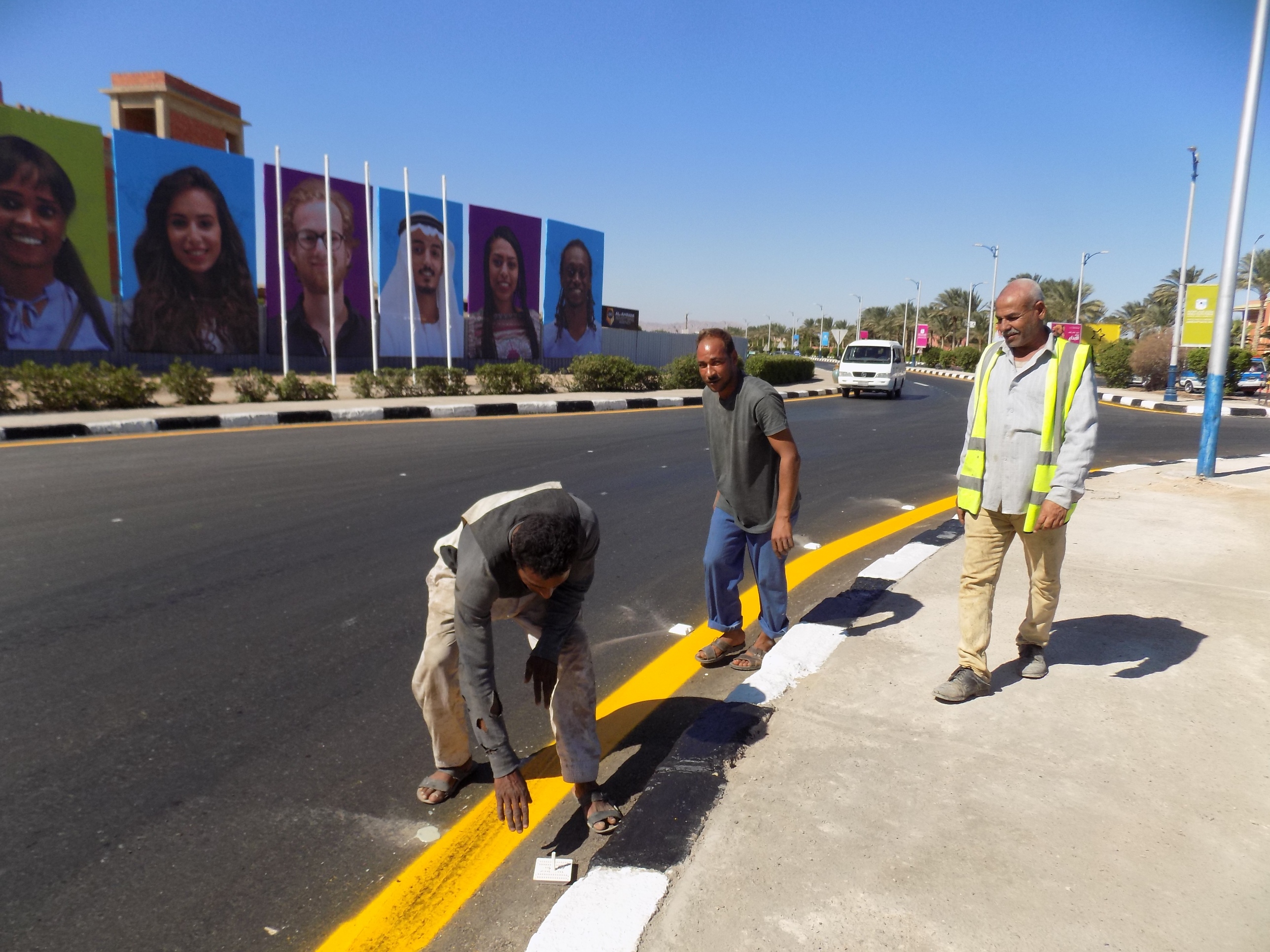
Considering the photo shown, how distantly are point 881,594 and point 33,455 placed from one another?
9262mm

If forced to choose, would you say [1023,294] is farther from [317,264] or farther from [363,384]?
[317,264]

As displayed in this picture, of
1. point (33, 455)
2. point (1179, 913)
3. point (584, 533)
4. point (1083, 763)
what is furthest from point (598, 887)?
point (33, 455)

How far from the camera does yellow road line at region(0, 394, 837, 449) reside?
10.6m

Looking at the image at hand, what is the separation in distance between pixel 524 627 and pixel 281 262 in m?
23.1

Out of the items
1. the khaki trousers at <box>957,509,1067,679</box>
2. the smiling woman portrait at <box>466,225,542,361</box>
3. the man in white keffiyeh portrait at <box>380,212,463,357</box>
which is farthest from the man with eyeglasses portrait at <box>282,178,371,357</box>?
the khaki trousers at <box>957,509,1067,679</box>

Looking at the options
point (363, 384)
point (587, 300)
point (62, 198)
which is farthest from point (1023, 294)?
point (587, 300)

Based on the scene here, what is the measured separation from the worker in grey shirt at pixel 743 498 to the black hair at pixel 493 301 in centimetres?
2905

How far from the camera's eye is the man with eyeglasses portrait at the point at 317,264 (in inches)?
1001

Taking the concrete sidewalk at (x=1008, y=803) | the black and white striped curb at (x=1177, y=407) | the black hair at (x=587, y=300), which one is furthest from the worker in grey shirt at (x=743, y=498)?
the black hair at (x=587, y=300)

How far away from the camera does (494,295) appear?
1268 inches

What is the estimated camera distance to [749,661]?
12.9 ft

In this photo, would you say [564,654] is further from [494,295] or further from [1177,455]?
[494,295]

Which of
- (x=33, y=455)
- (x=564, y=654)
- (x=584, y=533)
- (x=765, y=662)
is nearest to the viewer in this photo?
(x=584, y=533)

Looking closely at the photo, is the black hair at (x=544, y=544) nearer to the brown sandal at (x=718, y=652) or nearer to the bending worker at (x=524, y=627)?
the bending worker at (x=524, y=627)
